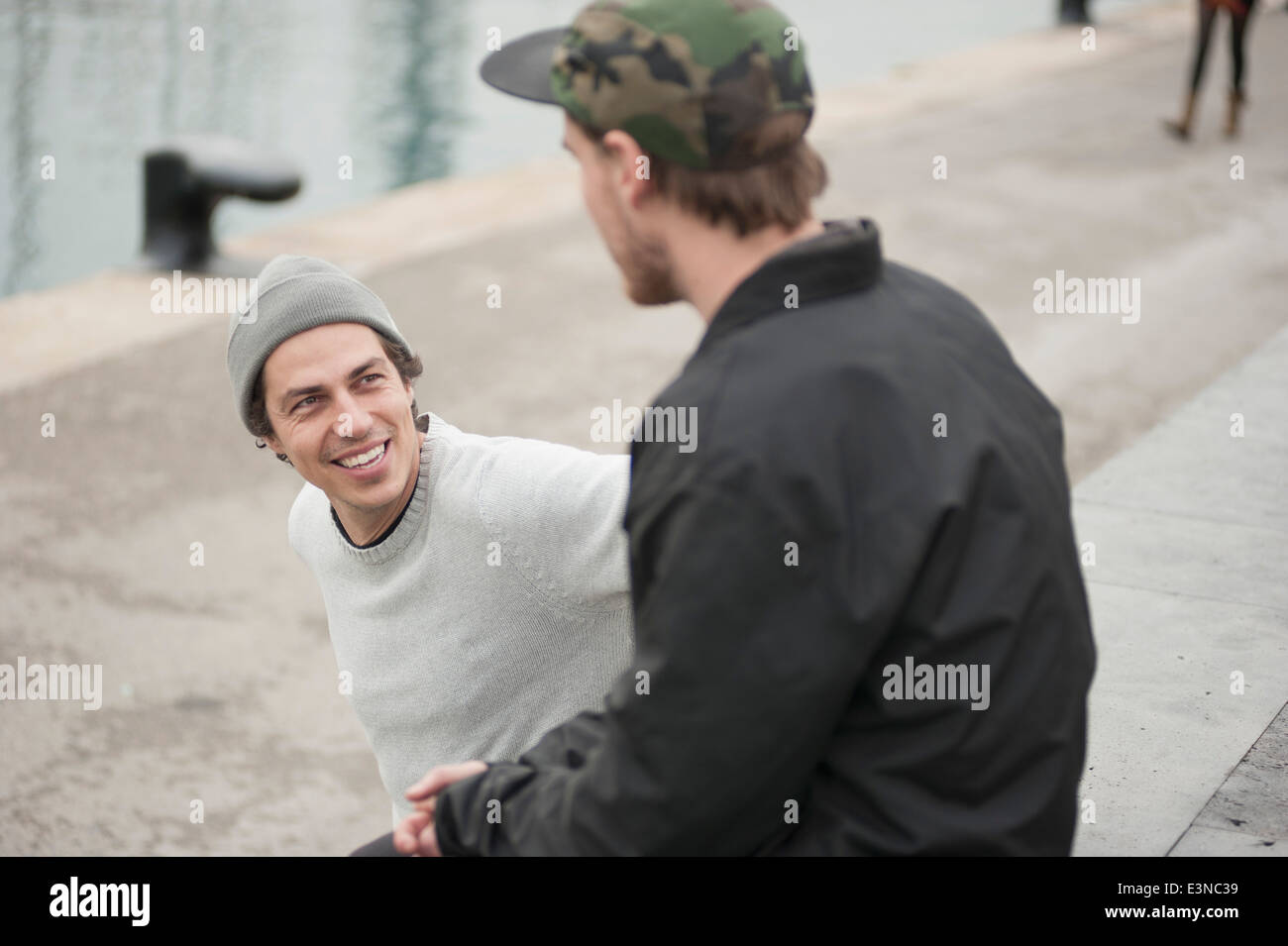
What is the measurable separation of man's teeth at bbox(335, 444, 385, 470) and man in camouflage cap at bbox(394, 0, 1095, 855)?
0.99 meters

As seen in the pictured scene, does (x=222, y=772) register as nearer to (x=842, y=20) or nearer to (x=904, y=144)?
(x=904, y=144)

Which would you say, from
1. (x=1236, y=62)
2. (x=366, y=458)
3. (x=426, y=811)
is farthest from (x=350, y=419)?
(x=1236, y=62)

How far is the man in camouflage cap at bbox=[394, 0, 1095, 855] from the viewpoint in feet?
5.03

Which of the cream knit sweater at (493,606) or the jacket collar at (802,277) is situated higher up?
the jacket collar at (802,277)

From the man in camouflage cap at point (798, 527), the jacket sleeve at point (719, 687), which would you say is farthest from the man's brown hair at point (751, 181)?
the jacket sleeve at point (719, 687)

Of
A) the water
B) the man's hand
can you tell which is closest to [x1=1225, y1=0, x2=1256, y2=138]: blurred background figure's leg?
the water

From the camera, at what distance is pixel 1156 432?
5.32 meters

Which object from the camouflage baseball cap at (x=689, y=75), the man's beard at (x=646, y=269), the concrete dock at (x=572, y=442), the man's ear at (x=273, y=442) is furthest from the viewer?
the concrete dock at (x=572, y=442)

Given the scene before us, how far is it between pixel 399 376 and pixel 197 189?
6828 millimetres

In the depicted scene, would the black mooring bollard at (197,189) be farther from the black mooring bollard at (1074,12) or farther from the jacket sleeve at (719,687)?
the black mooring bollard at (1074,12)

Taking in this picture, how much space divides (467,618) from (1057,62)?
14108mm

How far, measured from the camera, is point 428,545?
2.56 metres

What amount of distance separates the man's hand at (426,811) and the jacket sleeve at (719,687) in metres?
0.33

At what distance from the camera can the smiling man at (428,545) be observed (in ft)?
8.14
